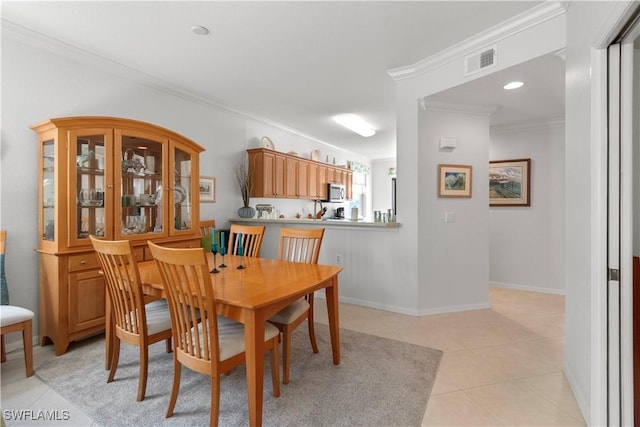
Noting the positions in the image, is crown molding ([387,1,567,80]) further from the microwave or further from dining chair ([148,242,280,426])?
the microwave

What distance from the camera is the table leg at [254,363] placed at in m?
1.47

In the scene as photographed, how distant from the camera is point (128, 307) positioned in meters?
1.92

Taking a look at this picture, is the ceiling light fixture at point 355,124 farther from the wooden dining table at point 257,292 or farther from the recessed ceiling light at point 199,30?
the wooden dining table at point 257,292

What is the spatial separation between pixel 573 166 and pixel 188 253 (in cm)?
223

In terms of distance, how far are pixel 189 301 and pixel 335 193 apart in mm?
5203

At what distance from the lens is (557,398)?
189 centimetres

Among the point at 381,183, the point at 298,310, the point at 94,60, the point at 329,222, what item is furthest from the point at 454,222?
the point at 381,183

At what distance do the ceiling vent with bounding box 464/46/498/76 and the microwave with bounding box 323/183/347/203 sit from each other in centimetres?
382

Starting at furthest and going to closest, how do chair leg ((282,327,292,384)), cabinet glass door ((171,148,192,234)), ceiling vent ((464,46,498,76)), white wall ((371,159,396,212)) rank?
white wall ((371,159,396,212)) → cabinet glass door ((171,148,192,234)) → ceiling vent ((464,46,498,76)) → chair leg ((282,327,292,384))

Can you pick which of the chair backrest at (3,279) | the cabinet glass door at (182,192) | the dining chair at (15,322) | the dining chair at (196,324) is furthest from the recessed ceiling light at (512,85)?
the chair backrest at (3,279)

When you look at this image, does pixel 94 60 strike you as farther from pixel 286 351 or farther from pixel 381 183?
pixel 381 183

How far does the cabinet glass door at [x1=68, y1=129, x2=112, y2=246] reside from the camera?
249 cm

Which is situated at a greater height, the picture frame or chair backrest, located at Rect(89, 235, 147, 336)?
the picture frame

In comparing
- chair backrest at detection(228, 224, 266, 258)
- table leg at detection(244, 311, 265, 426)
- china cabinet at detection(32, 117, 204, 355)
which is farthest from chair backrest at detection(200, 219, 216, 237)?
table leg at detection(244, 311, 265, 426)
